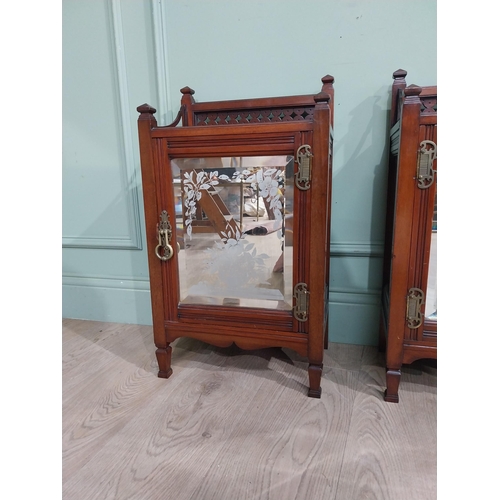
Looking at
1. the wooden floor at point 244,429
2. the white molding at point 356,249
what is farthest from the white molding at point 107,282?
the white molding at point 356,249

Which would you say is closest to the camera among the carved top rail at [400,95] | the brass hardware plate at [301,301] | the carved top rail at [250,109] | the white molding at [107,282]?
the brass hardware plate at [301,301]

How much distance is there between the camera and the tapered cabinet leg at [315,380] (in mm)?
870

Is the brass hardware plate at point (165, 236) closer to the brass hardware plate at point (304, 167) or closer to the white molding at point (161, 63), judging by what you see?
the brass hardware plate at point (304, 167)

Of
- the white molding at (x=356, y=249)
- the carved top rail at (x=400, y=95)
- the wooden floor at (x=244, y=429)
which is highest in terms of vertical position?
the carved top rail at (x=400, y=95)

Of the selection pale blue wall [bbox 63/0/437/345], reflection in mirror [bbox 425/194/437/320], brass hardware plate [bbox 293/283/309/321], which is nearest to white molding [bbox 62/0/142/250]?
pale blue wall [bbox 63/0/437/345]

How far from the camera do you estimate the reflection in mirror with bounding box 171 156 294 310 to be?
2.71 feet

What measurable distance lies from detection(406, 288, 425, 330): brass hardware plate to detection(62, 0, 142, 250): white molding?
0.96 metres

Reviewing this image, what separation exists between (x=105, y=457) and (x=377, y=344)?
86 centimetres

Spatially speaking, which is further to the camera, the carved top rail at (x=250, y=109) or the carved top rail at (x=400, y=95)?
the carved top rail at (x=250, y=109)

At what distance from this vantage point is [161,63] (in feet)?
3.86

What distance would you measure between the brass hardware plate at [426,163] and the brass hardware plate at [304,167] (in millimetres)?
229

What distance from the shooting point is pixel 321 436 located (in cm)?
74

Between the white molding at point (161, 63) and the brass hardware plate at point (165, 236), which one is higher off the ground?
the white molding at point (161, 63)

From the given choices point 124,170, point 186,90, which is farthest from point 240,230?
point 124,170
